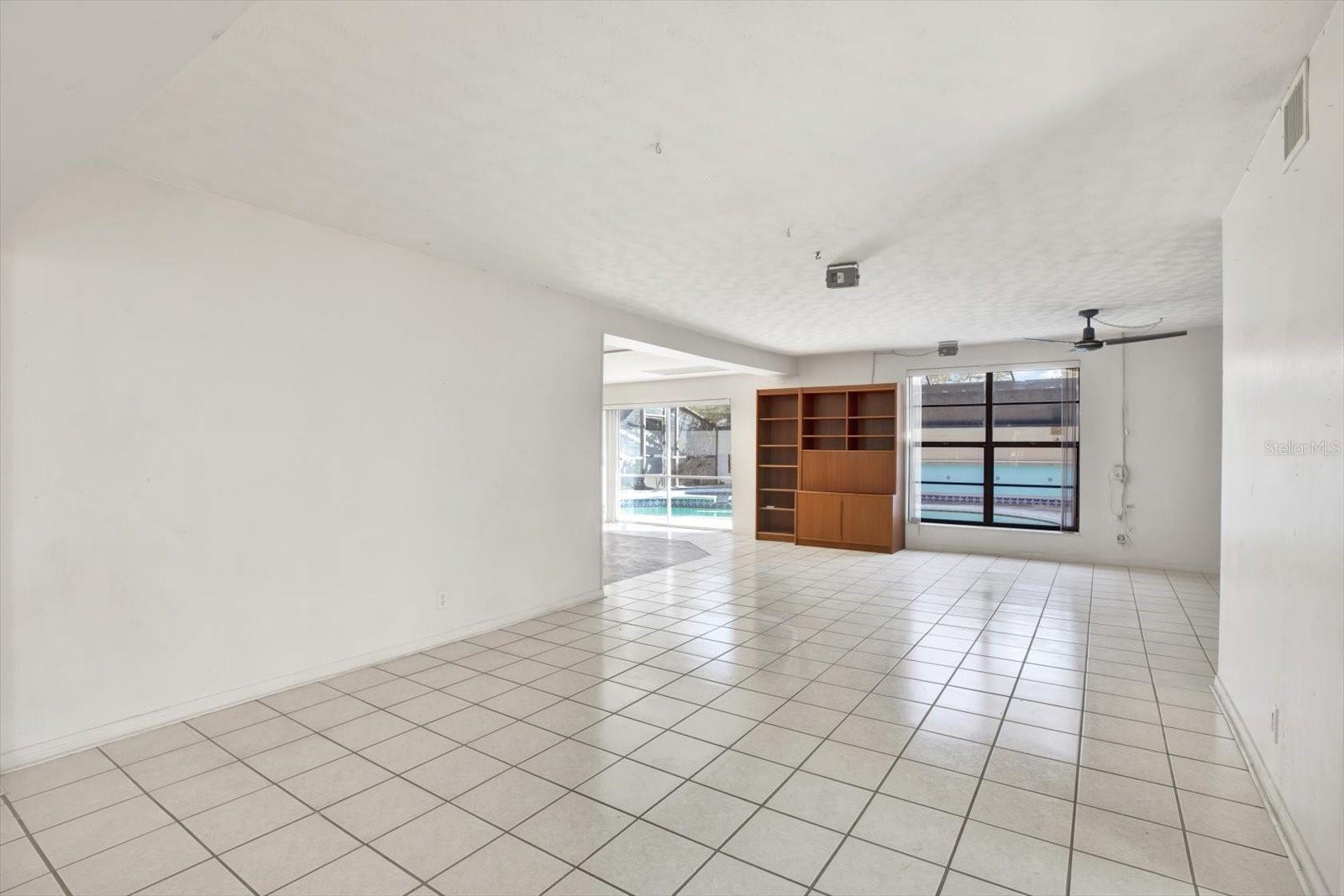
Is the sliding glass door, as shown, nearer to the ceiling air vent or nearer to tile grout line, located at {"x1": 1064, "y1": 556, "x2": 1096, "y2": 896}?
tile grout line, located at {"x1": 1064, "y1": 556, "x2": 1096, "y2": 896}

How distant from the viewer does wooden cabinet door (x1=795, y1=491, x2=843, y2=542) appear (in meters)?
8.91

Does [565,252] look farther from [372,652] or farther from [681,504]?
[681,504]

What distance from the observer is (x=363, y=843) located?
2229mm

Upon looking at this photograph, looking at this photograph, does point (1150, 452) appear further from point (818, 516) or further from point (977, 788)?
point (977, 788)

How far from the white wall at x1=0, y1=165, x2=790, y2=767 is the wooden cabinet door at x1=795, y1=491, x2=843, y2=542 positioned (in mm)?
5250

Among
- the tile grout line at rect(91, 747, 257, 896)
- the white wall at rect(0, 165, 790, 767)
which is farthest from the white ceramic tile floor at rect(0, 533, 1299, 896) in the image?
the white wall at rect(0, 165, 790, 767)

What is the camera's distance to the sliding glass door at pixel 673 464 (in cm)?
1112

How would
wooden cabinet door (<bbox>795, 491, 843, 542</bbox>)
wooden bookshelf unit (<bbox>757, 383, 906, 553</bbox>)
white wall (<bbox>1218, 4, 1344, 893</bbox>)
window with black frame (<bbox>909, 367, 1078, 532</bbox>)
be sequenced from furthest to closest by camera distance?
wooden cabinet door (<bbox>795, 491, 843, 542</bbox>) < wooden bookshelf unit (<bbox>757, 383, 906, 553</bbox>) < window with black frame (<bbox>909, 367, 1078, 532</bbox>) < white wall (<bbox>1218, 4, 1344, 893</bbox>)

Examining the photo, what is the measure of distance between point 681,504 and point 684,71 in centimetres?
1022

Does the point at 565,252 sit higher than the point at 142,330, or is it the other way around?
the point at 565,252

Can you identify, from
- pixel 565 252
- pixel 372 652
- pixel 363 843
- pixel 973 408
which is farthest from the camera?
pixel 973 408

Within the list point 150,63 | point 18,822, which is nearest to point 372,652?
point 18,822

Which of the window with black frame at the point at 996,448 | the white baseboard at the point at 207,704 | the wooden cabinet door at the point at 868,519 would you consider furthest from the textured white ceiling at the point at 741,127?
the wooden cabinet door at the point at 868,519

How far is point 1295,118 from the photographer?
7.39 ft
